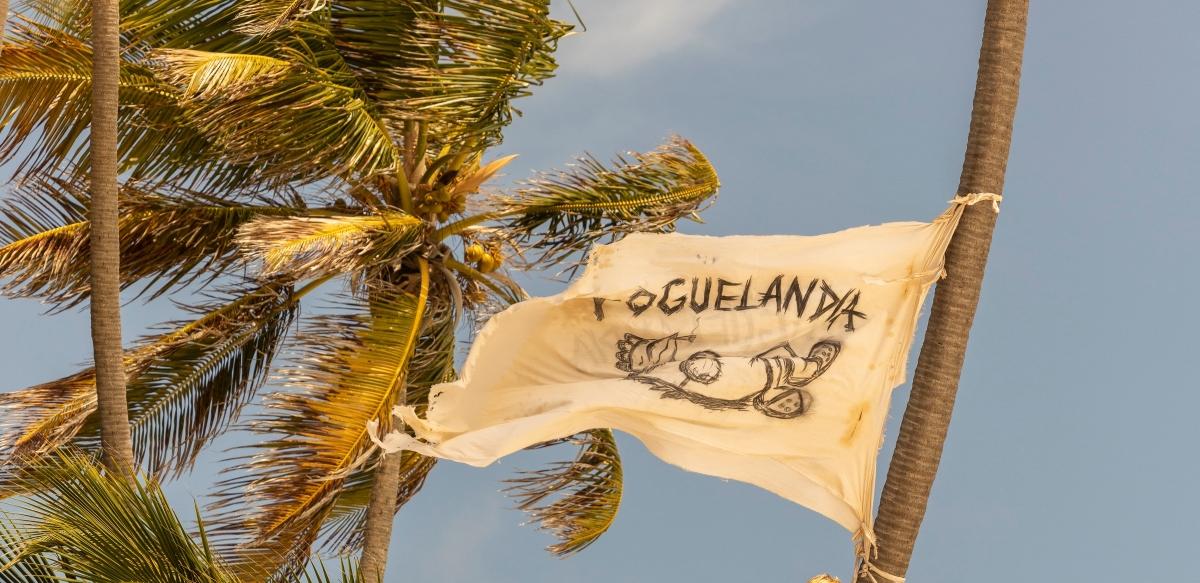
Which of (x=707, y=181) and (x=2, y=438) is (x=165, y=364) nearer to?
(x=2, y=438)

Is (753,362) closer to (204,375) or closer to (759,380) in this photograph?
(759,380)

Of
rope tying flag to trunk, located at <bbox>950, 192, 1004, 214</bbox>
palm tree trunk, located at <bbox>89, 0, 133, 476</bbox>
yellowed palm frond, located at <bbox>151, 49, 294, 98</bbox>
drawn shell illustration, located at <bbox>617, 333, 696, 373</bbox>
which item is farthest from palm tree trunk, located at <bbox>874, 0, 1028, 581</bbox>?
yellowed palm frond, located at <bbox>151, 49, 294, 98</bbox>

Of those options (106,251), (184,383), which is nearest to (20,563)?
(106,251)

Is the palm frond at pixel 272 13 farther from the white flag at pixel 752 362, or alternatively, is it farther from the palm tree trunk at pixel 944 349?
the palm tree trunk at pixel 944 349

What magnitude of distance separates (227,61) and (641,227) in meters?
3.90

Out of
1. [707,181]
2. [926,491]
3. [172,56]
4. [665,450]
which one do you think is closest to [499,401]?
[665,450]

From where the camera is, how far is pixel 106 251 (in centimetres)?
1002

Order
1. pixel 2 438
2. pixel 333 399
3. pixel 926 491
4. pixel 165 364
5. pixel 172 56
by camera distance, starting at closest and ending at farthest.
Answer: pixel 926 491, pixel 172 56, pixel 333 399, pixel 2 438, pixel 165 364

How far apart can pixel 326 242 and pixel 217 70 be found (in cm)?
147

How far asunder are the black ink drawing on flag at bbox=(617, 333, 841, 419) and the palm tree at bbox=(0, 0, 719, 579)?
3574mm

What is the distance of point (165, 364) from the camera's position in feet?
42.3

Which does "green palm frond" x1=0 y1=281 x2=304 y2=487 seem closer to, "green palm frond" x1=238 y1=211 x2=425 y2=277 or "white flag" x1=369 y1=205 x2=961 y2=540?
"green palm frond" x1=238 y1=211 x2=425 y2=277

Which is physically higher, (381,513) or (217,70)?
(217,70)

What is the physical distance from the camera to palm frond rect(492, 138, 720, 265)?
12.5m
